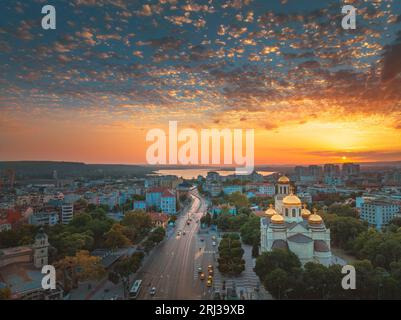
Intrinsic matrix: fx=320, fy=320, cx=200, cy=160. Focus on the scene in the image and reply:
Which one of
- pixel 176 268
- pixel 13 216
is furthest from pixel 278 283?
pixel 13 216

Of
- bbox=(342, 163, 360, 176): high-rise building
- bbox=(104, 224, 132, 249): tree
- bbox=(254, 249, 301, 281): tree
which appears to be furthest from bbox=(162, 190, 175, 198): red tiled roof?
bbox=(342, 163, 360, 176): high-rise building

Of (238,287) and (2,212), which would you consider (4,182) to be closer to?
(2,212)

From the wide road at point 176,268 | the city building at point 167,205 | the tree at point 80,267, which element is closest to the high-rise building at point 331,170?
the city building at point 167,205

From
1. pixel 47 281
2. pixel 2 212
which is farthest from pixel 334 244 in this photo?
pixel 2 212

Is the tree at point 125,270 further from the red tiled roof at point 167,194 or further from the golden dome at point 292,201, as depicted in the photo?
the red tiled roof at point 167,194

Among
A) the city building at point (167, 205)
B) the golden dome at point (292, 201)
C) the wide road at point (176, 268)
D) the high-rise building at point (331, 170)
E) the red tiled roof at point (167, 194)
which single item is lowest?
the wide road at point (176, 268)

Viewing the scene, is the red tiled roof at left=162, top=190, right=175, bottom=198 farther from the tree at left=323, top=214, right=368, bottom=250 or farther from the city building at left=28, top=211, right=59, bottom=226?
the tree at left=323, top=214, right=368, bottom=250

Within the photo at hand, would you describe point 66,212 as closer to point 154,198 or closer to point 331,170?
point 154,198
